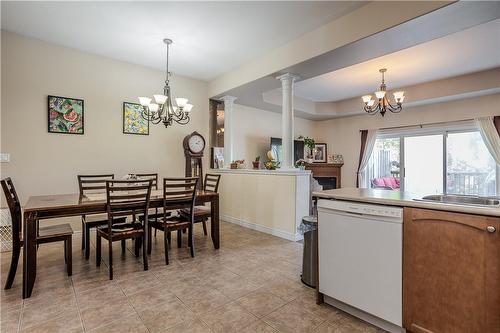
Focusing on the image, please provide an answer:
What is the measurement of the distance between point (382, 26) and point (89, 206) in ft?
11.4

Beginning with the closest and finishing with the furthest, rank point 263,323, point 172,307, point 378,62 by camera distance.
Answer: point 263,323 < point 172,307 < point 378,62


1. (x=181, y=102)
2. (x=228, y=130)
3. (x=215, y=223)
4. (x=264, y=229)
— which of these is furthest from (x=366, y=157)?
(x=181, y=102)

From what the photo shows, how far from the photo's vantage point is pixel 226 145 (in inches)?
207

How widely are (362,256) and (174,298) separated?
1.54 metres

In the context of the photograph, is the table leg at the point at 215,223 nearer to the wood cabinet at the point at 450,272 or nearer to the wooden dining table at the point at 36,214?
the wooden dining table at the point at 36,214

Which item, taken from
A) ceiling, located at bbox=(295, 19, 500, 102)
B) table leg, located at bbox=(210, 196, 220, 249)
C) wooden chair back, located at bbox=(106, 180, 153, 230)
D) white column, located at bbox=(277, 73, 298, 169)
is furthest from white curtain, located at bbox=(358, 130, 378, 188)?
wooden chair back, located at bbox=(106, 180, 153, 230)

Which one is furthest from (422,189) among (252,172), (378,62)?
(252,172)

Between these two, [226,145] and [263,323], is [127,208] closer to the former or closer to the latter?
[263,323]

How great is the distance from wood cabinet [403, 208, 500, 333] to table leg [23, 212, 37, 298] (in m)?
2.86

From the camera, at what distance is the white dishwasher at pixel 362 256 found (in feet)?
5.24

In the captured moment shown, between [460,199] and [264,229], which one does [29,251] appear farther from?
[460,199]

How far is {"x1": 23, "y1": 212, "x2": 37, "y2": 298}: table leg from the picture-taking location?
2070 millimetres

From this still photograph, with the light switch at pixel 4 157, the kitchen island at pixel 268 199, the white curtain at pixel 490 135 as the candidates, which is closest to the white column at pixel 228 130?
the kitchen island at pixel 268 199

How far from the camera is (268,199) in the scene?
411cm
